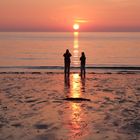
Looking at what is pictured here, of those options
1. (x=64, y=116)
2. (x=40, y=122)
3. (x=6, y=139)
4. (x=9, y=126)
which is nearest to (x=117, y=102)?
(x=64, y=116)

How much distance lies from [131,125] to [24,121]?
3.80 meters

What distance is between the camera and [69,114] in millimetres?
12781

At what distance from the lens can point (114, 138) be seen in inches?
387

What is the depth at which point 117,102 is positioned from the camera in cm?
1541

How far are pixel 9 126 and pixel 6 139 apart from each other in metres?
1.39

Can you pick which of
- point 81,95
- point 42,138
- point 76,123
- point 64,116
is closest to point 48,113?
point 64,116

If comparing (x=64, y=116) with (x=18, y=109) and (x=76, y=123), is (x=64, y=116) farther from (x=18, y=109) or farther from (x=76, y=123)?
(x=18, y=109)

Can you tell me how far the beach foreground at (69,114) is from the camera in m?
10.2

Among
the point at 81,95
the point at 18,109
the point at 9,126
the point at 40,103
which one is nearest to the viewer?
the point at 9,126

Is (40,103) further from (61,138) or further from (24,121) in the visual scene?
(61,138)

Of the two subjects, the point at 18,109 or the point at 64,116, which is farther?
the point at 18,109

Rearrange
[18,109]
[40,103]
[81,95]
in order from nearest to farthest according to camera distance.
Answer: [18,109] < [40,103] < [81,95]

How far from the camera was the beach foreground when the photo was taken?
10.2 meters

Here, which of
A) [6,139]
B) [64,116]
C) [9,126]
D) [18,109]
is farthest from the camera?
[18,109]
